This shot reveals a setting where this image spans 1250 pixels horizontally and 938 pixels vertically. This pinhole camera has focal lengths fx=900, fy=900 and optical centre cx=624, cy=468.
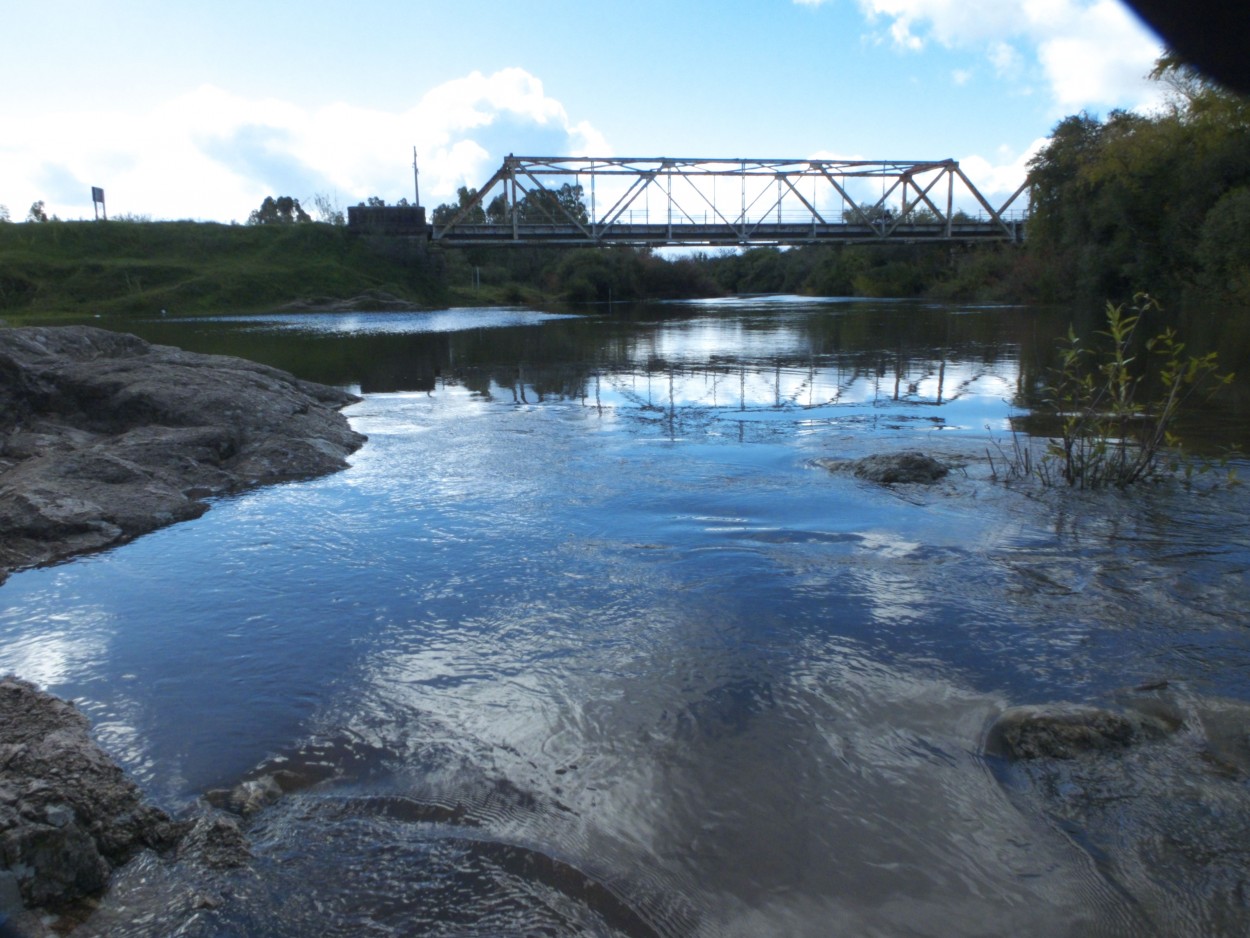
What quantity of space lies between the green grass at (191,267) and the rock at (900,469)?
137ft

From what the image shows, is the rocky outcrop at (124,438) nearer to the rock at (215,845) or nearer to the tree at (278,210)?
the rock at (215,845)

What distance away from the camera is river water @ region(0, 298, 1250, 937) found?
2.49 m

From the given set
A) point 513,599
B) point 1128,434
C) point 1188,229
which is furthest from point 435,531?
point 1188,229

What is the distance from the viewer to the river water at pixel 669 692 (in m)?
2.49

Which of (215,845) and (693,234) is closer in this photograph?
(215,845)

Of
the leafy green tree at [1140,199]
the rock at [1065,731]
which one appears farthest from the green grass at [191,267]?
the rock at [1065,731]

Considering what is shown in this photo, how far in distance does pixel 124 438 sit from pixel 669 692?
5.87 metres

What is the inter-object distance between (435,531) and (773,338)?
1745 centimetres

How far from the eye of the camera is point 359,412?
11094 millimetres

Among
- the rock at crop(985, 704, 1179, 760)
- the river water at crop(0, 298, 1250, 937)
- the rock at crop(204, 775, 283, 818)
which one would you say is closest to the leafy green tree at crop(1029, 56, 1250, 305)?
the river water at crop(0, 298, 1250, 937)

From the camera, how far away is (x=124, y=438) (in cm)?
743

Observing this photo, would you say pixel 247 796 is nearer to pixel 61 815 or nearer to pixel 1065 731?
pixel 61 815

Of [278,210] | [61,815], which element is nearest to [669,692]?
[61,815]

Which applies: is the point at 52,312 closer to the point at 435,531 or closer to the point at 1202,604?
the point at 435,531
